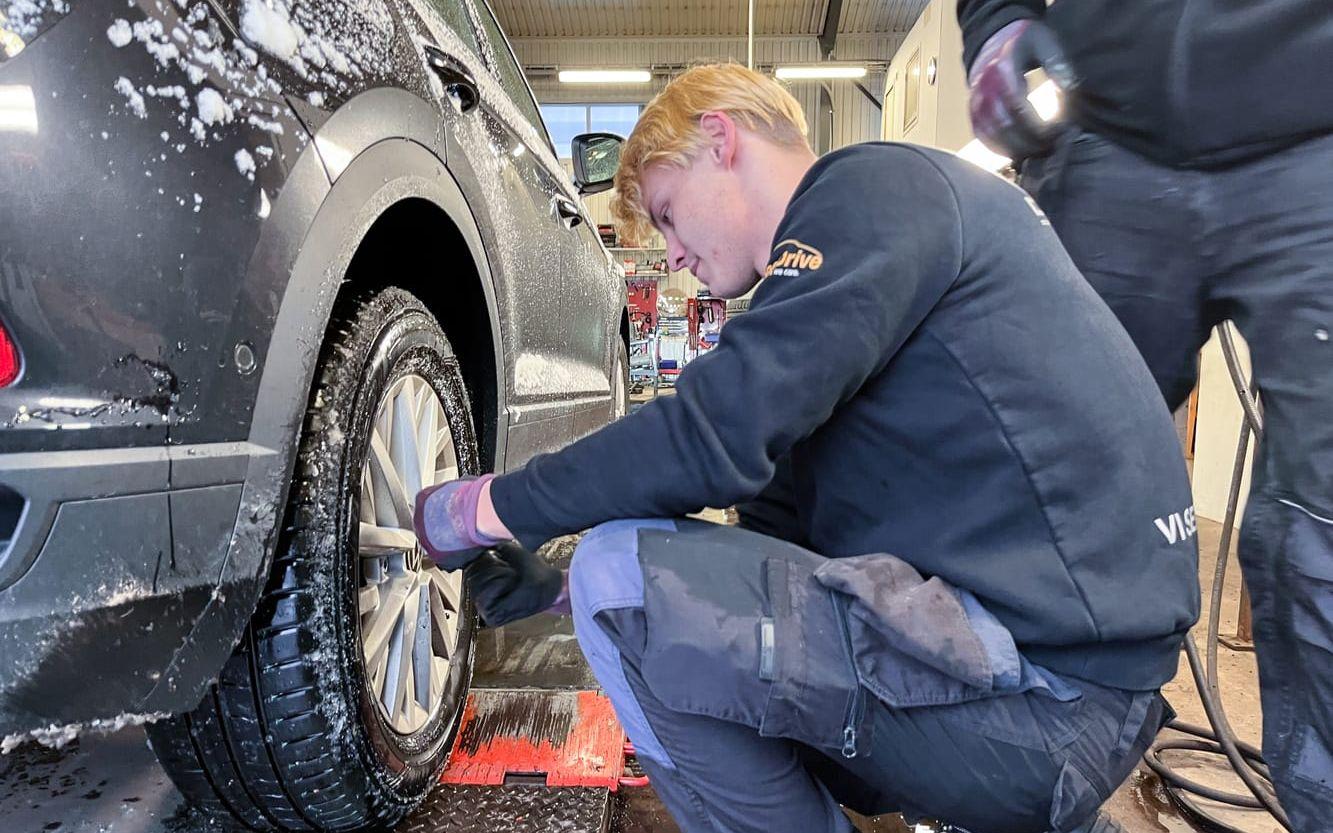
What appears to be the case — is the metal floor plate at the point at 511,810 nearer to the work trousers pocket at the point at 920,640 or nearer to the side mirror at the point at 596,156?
the work trousers pocket at the point at 920,640

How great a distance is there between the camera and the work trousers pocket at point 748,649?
74cm

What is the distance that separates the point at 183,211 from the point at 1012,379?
29.0 inches

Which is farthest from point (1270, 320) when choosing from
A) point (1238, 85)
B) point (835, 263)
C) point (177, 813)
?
point (177, 813)

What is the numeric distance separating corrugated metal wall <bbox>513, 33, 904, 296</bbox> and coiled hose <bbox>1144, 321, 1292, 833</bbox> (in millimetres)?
9759

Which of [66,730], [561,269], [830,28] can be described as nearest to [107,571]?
[66,730]

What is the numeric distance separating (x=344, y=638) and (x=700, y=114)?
0.78 meters

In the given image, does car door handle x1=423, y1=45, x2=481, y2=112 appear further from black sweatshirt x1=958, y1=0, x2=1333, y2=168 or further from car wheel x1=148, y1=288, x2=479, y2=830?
black sweatshirt x1=958, y1=0, x2=1333, y2=168

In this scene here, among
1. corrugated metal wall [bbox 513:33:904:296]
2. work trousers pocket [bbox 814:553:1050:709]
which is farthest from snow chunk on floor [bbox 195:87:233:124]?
corrugated metal wall [bbox 513:33:904:296]

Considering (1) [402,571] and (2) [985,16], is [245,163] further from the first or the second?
(2) [985,16]

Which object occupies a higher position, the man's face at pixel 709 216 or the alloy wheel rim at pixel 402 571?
the man's face at pixel 709 216

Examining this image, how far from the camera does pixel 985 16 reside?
1.14 metres

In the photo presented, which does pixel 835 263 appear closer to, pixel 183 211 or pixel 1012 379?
pixel 1012 379

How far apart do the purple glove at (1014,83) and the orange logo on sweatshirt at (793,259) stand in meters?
0.53

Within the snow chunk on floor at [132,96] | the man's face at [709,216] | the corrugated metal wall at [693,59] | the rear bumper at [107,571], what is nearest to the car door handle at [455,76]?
the man's face at [709,216]
